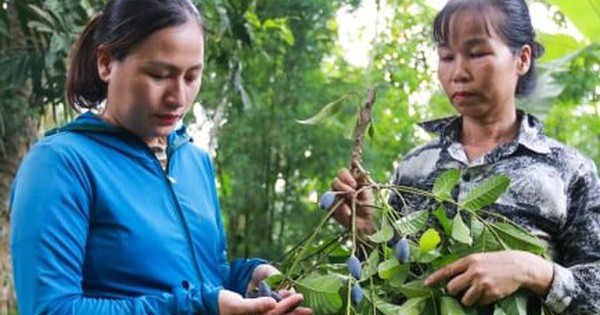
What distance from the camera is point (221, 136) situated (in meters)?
5.18

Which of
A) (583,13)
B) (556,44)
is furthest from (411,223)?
(556,44)

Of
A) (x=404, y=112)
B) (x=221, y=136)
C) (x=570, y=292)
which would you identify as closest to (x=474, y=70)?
(x=570, y=292)

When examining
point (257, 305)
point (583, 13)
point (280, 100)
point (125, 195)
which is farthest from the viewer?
point (280, 100)

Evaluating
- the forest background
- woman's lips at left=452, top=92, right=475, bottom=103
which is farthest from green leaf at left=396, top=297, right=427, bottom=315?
the forest background

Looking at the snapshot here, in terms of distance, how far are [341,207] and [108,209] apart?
0.99ft

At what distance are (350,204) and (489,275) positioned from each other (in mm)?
198

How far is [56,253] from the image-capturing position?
0.97 metres

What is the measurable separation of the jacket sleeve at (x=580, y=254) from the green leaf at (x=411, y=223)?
19 centimetres

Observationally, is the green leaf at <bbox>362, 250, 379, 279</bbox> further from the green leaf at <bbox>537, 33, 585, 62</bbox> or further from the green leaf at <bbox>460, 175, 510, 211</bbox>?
the green leaf at <bbox>537, 33, 585, 62</bbox>

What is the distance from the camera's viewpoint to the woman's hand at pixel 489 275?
1039 millimetres

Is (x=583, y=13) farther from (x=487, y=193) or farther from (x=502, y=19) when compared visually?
(x=487, y=193)

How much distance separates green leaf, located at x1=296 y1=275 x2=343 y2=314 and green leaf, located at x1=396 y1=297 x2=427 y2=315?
0.08 meters

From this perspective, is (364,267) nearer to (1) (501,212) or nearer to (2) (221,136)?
(1) (501,212)

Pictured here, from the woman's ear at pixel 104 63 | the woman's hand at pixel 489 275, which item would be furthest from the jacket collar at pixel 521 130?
the woman's ear at pixel 104 63
